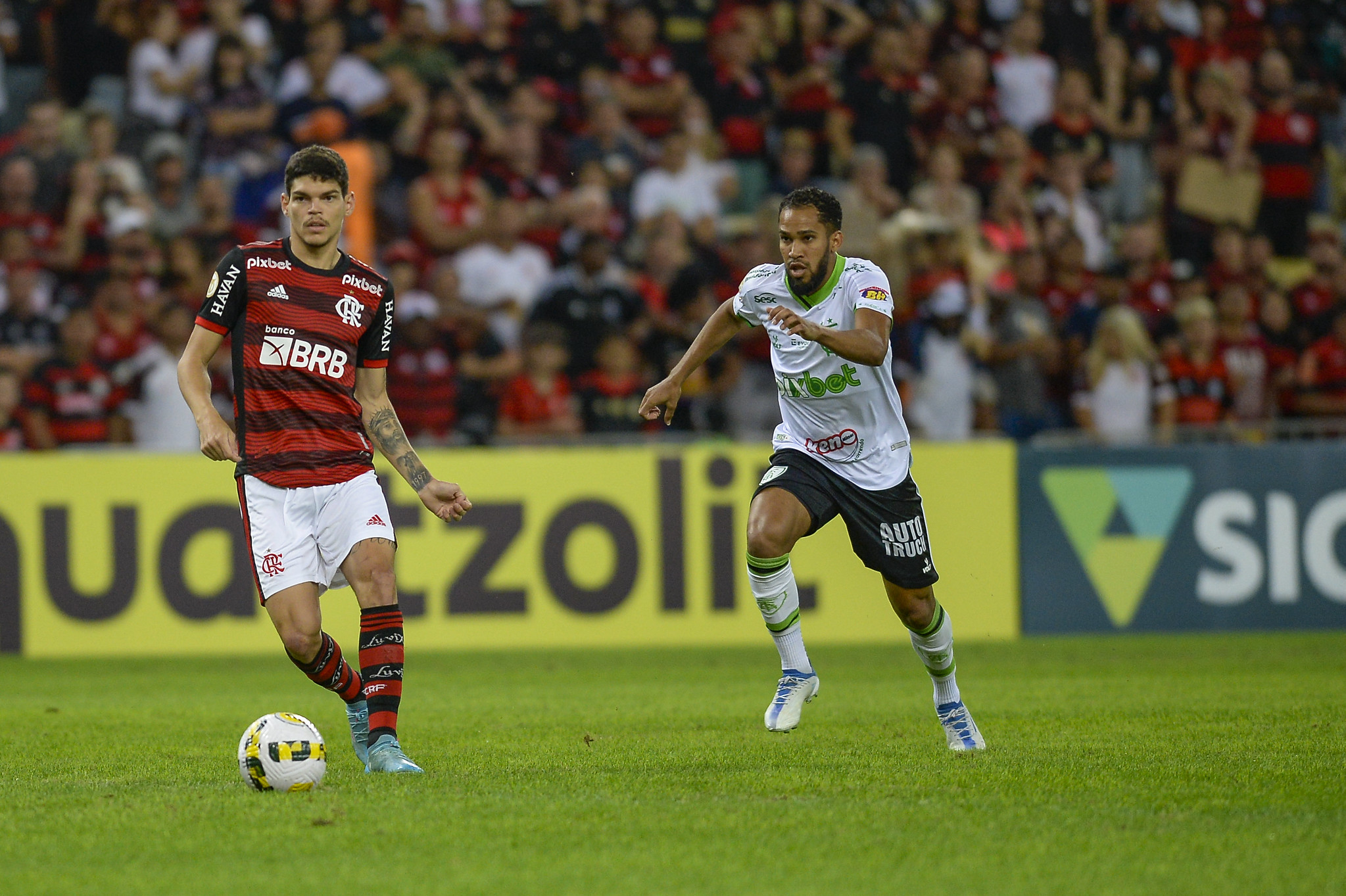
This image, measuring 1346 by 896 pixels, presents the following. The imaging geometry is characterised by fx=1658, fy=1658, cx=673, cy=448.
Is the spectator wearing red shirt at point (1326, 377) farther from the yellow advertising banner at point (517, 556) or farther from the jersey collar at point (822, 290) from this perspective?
the jersey collar at point (822, 290)

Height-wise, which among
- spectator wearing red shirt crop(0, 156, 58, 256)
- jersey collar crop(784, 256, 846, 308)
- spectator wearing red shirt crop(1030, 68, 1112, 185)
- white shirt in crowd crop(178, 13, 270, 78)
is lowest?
jersey collar crop(784, 256, 846, 308)

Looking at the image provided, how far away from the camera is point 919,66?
60.7ft

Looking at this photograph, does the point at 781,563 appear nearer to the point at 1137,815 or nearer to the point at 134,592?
the point at 1137,815

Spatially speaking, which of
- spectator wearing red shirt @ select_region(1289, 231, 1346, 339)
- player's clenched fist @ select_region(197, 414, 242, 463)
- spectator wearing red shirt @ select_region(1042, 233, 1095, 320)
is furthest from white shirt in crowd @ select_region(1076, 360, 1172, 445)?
player's clenched fist @ select_region(197, 414, 242, 463)

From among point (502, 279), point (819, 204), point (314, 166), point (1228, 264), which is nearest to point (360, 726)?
point (314, 166)

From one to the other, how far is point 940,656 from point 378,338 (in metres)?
2.81

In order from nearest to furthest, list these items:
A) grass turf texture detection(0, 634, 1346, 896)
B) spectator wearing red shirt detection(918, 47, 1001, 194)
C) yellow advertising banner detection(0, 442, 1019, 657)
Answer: grass turf texture detection(0, 634, 1346, 896) → yellow advertising banner detection(0, 442, 1019, 657) → spectator wearing red shirt detection(918, 47, 1001, 194)

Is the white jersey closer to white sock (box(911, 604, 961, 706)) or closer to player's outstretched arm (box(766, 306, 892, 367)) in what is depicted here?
player's outstretched arm (box(766, 306, 892, 367))

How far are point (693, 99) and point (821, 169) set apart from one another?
1.59 metres

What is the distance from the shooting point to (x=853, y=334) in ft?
22.6

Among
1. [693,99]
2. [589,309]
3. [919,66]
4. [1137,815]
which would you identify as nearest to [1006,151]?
[919,66]

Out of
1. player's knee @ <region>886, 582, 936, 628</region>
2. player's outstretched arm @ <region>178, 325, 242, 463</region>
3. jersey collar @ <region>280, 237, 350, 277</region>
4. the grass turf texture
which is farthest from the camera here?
player's knee @ <region>886, 582, 936, 628</region>

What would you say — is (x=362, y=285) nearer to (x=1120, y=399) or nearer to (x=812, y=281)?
(x=812, y=281)

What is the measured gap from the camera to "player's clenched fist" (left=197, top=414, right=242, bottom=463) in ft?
20.1
